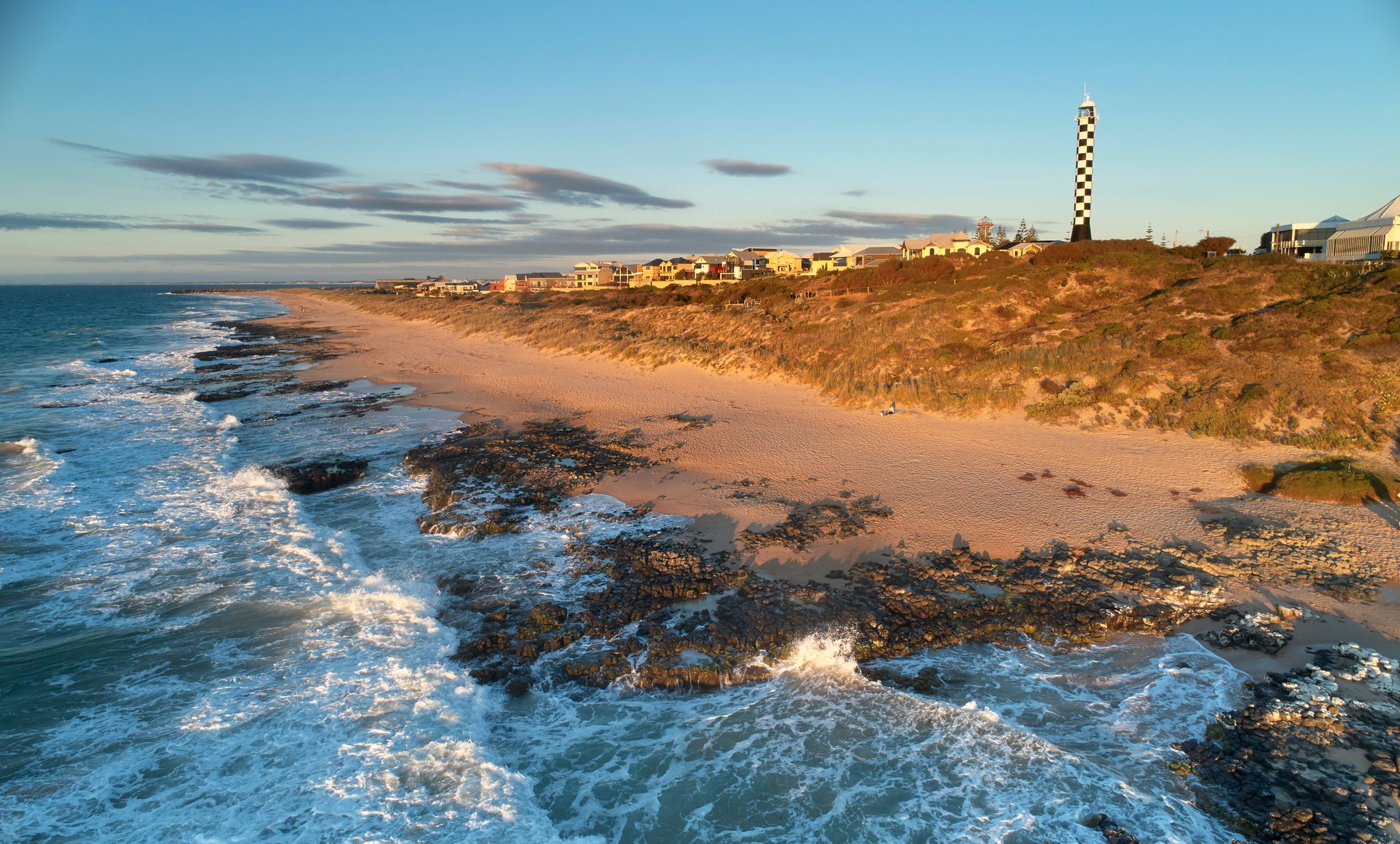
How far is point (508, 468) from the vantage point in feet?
46.0

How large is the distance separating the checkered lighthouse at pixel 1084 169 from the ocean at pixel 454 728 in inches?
1248

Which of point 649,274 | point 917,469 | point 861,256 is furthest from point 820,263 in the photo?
point 917,469

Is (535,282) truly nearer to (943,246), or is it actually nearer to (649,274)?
(649,274)

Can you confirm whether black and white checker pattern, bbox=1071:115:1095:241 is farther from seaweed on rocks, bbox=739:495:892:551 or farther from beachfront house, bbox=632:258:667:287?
beachfront house, bbox=632:258:667:287

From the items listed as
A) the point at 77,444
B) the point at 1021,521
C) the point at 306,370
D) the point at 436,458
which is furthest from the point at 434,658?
the point at 306,370

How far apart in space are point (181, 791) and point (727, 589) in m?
6.07

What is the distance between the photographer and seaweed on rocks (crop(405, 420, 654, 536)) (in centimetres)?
1161

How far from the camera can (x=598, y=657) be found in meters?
7.55

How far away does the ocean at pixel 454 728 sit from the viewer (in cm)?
550

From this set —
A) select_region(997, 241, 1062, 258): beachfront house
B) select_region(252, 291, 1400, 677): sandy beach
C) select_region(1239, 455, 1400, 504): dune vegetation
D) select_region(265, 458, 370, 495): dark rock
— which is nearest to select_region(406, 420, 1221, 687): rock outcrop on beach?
select_region(252, 291, 1400, 677): sandy beach

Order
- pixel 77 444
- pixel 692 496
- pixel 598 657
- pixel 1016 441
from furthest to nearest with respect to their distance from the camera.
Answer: pixel 77 444, pixel 1016 441, pixel 692 496, pixel 598 657

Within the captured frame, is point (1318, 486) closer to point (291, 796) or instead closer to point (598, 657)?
point (598, 657)

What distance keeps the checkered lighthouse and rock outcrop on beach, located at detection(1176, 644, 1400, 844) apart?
1243 inches

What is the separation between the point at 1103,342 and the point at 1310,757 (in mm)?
15511
